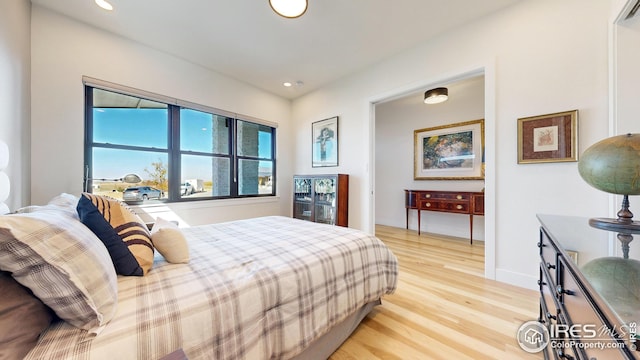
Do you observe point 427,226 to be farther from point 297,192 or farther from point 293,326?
point 293,326

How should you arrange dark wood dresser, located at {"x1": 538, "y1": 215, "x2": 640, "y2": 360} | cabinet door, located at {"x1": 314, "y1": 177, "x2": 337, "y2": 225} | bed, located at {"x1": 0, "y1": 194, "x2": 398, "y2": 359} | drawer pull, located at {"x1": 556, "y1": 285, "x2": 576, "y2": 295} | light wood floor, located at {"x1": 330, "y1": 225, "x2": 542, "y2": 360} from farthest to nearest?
1. cabinet door, located at {"x1": 314, "y1": 177, "x2": 337, "y2": 225}
2. light wood floor, located at {"x1": 330, "y1": 225, "x2": 542, "y2": 360}
3. drawer pull, located at {"x1": 556, "y1": 285, "x2": 576, "y2": 295}
4. bed, located at {"x1": 0, "y1": 194, "x2": 398, "y2": 359}
5. dark wood dresser, located at {"x1": 538, "y1": 215, "x2": 640, "y2": 360}

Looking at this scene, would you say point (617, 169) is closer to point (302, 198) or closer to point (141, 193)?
point (302, 198)

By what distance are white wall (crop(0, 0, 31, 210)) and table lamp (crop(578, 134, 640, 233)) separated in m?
3.50

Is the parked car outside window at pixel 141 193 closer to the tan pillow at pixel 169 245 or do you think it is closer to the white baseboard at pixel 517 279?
the tan pillow at pixel 169 245

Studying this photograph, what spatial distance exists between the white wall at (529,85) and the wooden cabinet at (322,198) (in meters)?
1.69

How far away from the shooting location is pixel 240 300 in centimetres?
90

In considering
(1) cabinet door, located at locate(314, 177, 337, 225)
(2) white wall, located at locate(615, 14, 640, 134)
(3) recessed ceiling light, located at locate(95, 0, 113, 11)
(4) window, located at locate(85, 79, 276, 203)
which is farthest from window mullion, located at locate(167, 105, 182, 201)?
(2) white wall, located at locate(615, 14, 640, 134)

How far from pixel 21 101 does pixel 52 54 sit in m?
0.65

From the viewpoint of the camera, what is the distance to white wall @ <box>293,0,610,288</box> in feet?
5.98

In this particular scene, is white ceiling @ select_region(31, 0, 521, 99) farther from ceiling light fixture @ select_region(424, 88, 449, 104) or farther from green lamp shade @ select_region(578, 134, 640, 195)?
green lamp shade @ select_region(578, 134, 640, 195)

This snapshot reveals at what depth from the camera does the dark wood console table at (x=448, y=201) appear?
346cm

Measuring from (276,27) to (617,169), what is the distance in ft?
9.23

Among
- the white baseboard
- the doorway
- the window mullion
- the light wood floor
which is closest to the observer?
the light wood floor

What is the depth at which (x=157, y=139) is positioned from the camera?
2.96m
